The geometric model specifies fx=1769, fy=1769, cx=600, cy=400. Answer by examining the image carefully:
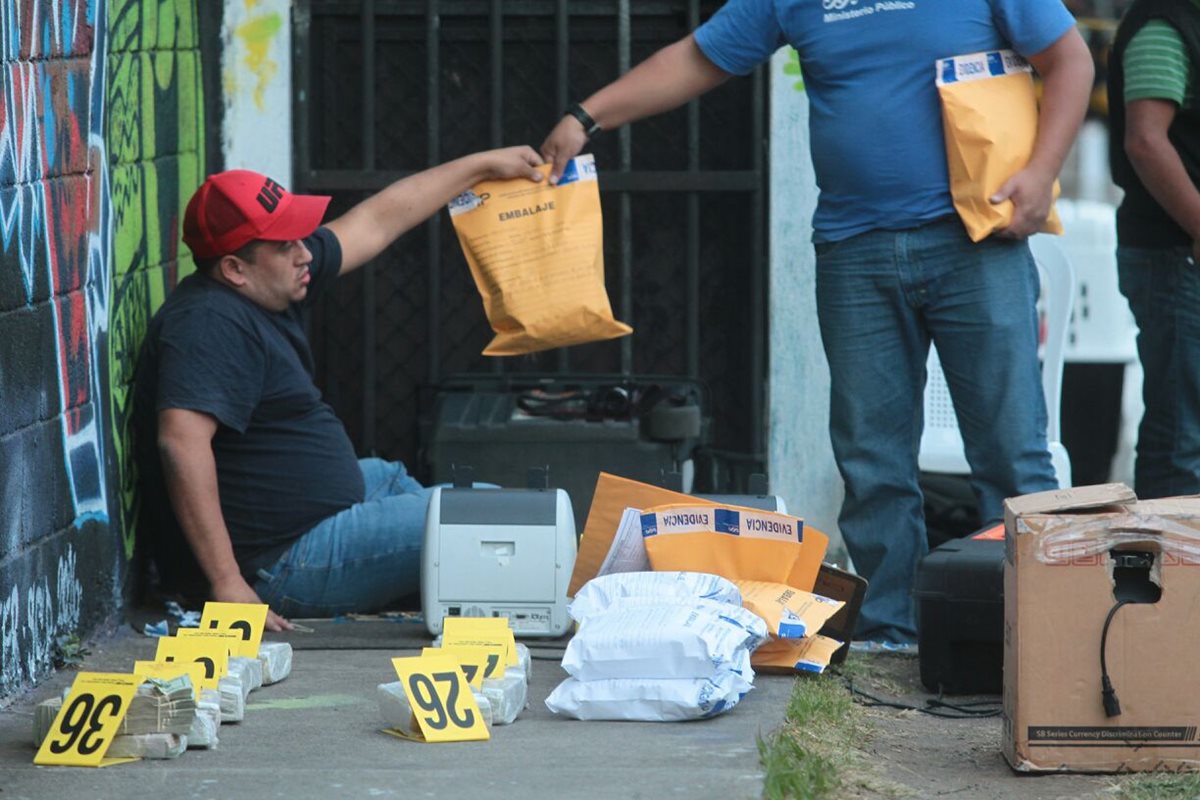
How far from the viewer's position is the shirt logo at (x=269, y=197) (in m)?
4.44

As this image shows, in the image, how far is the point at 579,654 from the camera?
341 cm

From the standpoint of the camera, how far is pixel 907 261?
4293 mm

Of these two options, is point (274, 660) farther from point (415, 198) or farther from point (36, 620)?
point (415, 198)

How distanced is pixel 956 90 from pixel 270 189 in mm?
1720

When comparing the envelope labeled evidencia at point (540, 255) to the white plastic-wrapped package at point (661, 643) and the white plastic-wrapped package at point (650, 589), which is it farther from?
the white plastic-wrapped package at point (661, 643)

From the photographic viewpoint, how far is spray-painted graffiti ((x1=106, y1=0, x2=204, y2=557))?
4.46 metres

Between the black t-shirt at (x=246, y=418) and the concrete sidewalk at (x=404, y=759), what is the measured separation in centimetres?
85

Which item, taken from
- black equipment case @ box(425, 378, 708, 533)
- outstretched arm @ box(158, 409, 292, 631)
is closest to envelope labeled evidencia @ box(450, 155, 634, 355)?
black equipment case @ box(425, 378, 708, 533)

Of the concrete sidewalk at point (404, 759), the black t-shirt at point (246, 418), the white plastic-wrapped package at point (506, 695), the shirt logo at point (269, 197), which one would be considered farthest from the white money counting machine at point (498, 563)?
the shirt logo at point (269, 197)

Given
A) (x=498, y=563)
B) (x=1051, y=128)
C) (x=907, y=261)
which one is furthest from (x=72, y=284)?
(x=1051, y=128)

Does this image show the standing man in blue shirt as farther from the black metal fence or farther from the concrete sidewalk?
the black metal fence

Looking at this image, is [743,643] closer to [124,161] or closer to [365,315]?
[124,161]

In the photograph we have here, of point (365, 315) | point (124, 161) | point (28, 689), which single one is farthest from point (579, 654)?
point (365, 315)

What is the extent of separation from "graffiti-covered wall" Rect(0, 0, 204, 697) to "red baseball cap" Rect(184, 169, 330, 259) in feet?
0.70
